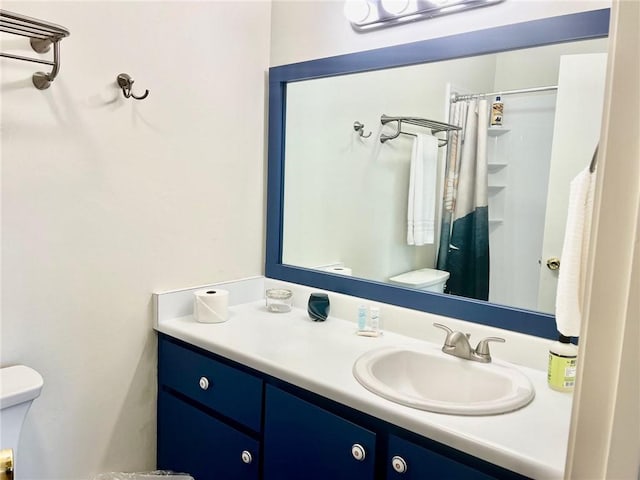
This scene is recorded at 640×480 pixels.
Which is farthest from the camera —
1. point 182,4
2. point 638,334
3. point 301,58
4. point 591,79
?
point 301,58

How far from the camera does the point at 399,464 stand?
107 cm

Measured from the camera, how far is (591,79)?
Answer: 1.35 meters

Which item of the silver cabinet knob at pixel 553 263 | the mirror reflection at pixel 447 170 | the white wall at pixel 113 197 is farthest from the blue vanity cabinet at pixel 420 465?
the white wall at pixel 113 197

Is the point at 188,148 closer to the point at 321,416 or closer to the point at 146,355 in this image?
the point at 146,355

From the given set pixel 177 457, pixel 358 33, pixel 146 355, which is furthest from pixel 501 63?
pixel 177 457

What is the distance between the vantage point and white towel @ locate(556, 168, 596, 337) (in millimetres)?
992

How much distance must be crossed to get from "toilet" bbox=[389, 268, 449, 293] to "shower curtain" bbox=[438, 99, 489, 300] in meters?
0.03

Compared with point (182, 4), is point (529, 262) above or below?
below

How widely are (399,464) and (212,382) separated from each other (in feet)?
2.25

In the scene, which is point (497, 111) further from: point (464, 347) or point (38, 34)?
point (38, 34)

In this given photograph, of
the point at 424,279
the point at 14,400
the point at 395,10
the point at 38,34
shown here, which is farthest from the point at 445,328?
the point at 38,34

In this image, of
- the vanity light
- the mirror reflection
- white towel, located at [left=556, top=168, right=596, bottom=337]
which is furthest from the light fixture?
white towel, located at [left=556, top=168, right=596, bottom=337]

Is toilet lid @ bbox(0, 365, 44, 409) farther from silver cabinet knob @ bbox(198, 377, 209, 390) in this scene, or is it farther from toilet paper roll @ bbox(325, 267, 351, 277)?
toilet paper roll @ bbox(325, 267, 351, 277)

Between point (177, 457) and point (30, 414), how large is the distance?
20.1 inches
